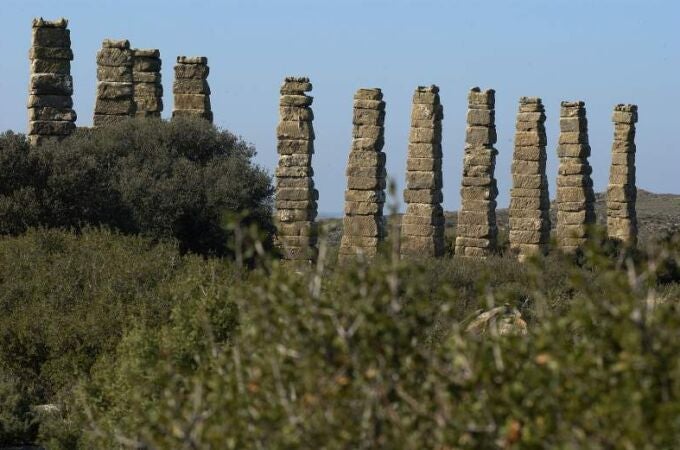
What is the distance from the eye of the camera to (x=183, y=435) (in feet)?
28.1

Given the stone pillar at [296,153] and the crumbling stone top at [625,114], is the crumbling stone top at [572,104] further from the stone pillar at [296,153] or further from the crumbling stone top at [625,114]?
the stone pillar at [296,153]

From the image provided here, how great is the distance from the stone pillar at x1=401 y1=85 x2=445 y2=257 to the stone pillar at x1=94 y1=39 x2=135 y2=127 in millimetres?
6442

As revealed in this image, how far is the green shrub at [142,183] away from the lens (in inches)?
1072

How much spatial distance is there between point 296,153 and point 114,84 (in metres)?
4.07

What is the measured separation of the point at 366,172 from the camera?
114 feet

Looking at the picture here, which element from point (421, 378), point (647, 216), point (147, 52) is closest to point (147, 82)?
point (147, 52)

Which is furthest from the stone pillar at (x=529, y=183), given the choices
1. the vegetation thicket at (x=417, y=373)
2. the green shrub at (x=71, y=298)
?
the vegetation thicket at (x=417, y=373)

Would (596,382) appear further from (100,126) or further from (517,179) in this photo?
(517,179)

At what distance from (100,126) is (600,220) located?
102 ft

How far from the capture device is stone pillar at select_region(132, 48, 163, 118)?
33.4 metres

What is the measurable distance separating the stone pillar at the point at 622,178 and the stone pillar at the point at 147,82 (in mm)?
11939

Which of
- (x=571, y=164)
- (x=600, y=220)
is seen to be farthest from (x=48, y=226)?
(x=600, y=220)

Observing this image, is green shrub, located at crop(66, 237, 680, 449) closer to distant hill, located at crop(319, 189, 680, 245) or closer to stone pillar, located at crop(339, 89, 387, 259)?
stone pillar, located at crop(339, 89, 387, 259)

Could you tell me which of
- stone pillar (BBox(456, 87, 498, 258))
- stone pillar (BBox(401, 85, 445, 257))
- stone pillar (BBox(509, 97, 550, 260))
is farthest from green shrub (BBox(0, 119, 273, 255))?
stone pillar (BBox(509, 97, 550, 260))
